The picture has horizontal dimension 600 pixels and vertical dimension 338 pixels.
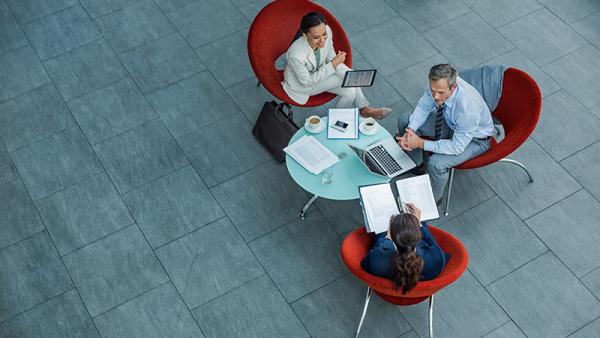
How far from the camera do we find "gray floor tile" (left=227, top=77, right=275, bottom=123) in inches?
213

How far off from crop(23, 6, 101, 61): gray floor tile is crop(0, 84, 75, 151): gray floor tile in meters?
0.46

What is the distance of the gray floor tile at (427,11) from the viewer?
19.6 feet

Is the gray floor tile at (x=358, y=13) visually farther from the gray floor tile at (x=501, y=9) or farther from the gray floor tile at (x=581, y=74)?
the gray floor tile at (x=581, y=74)

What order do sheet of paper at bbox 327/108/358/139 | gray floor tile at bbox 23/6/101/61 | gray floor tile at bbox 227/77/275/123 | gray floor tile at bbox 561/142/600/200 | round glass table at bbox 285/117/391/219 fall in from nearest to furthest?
1. round glass table at bbox 285/117/391/219
2. sheet of paper at bbox 327/108/358/139
3. gray floor tile at bbox 561/142/600/200
4. gray floor tile at bbox 227/77/275/123
5. gray floor tile at bbox 23/6/101/61

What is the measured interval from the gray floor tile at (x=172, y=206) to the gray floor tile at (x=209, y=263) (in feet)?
0.28

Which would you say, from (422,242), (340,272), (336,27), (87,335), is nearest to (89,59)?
(336,27)

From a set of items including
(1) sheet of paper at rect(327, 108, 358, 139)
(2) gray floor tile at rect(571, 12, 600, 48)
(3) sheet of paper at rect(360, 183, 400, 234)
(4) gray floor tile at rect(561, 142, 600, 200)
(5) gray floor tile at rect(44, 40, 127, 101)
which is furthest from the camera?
(2) gray floor tile at rect(571, 12, 600, 48)

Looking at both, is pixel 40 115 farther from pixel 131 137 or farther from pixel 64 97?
pixel 131 137

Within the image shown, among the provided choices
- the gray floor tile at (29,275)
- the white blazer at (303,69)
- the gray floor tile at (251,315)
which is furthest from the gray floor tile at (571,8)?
the gray floor tile at (29,275)

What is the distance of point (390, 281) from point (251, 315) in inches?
43.1

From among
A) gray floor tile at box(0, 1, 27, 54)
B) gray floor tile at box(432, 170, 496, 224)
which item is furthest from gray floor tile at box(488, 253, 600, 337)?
gray floor tile at box(0, 1, 27, 54)

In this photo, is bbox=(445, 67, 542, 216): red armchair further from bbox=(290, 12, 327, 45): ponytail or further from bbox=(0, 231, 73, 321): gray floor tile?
bbox=(0, 231, 73, 321): gray floor tile

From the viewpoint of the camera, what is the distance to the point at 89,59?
19.1 feet

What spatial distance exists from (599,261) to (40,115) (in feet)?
13.7
